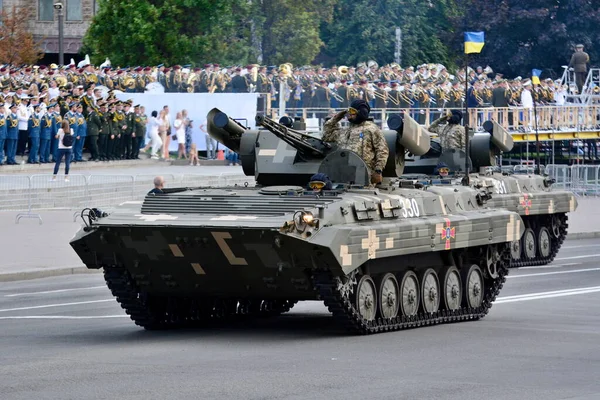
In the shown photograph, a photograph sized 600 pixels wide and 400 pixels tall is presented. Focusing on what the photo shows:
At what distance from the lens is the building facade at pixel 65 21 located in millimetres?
70625

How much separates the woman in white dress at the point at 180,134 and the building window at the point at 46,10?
28.6 metres

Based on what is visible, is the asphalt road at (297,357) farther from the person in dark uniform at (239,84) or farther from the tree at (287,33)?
the tree at (287,33)

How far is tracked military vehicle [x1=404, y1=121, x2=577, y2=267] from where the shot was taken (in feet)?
87.3

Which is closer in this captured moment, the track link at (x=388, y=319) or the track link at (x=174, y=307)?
the track link at (x=388, y=319)

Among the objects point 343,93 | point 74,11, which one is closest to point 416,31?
point 74,11

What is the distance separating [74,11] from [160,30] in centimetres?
1798

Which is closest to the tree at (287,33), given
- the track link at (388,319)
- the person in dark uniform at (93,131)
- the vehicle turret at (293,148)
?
the person in dark uniform at (93,131)

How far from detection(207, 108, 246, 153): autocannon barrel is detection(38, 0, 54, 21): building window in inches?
2105

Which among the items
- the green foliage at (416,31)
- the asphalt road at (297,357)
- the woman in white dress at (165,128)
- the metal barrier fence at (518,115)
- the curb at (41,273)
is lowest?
the asphalt road at (297,357)

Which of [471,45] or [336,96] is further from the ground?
[336,96]

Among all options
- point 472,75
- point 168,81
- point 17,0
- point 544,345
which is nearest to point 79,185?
point 168,81

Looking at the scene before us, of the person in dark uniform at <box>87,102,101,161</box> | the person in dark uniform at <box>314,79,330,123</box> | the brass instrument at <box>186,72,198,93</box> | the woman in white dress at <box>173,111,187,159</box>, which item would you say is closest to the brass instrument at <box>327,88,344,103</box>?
the person in dark uniform at <box>314,79,330,123</box>

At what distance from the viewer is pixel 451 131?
89.0 feet

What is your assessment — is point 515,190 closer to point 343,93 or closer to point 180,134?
point 180,134
